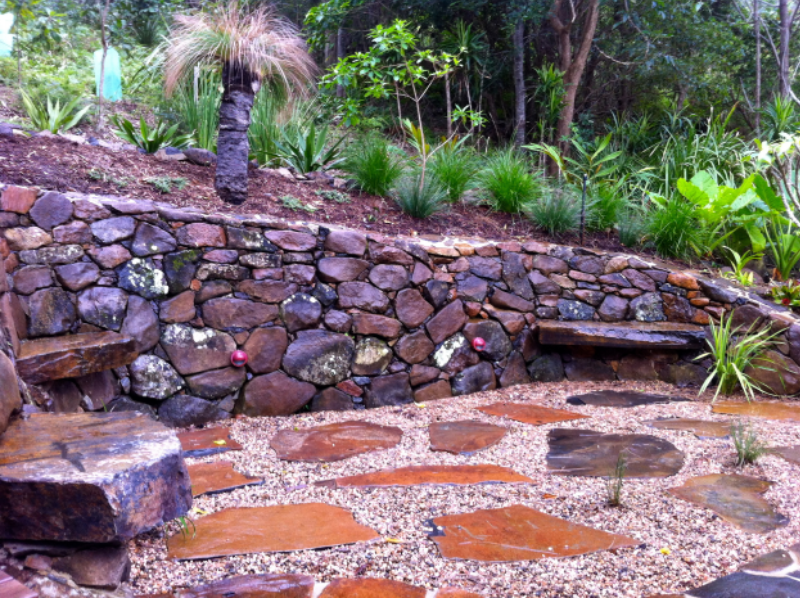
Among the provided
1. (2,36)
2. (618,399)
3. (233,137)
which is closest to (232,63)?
(233,137)

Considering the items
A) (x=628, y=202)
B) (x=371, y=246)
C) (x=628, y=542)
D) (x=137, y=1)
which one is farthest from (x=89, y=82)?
(x=628, y=542)

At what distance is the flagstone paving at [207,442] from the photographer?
2959 millimetres

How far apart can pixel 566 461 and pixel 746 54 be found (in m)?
7.01

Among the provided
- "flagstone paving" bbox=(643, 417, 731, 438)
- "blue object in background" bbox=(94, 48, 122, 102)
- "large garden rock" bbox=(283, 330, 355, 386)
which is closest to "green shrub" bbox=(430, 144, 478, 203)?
"large garden rock" bbox=(283, 330, 355, 386)

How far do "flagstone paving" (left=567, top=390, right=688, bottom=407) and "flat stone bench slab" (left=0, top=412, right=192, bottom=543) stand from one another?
2.85 m

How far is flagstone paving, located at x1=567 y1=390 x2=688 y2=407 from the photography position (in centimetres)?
388

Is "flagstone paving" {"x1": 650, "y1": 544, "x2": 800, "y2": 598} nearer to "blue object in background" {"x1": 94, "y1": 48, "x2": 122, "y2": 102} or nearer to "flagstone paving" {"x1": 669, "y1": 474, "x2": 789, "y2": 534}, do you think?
"flagstone paving" {"x1": 669, "y1": 474, "x2": 789, "y2": 534}

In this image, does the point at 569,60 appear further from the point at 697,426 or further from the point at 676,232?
the point at 697,426

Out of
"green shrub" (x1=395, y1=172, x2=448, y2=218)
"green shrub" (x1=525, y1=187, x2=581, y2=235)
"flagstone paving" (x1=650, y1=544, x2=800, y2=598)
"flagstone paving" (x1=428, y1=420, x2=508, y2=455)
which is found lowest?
"flagstone paving" (x1=428, y1=420, x2=508, y2=455)

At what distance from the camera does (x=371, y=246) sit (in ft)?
13.0

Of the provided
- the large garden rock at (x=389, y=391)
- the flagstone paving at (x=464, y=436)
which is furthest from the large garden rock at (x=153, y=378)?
the flagstone paving at (x=464, y=436)

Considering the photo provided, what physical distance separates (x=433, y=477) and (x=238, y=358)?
58.4 inches

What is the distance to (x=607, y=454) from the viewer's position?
2.90 m

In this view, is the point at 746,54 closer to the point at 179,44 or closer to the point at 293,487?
the point at 179,44
